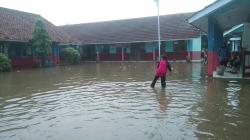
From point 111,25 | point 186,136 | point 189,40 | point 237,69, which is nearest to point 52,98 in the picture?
point 186,136

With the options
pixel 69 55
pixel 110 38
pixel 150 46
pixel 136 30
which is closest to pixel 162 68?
pixel 69 55

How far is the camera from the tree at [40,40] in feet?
103

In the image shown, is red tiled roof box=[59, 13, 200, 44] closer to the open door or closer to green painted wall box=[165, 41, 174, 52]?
green painted wall box=[165, 41, 174, 52]

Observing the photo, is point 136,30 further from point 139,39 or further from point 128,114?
point 128,114

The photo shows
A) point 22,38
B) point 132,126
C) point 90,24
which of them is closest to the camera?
point 132,126

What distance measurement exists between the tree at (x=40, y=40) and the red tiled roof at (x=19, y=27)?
695 mm

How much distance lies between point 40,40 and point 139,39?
14105mm

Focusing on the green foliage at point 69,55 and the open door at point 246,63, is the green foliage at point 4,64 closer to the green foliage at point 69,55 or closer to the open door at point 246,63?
the green foliage at point 69,55

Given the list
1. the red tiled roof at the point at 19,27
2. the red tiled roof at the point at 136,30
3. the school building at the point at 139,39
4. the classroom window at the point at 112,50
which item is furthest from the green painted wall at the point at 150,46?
the red tiled roof at the point at 19,27

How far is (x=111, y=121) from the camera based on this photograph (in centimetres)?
795

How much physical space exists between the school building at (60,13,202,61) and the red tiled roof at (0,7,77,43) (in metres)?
7.41

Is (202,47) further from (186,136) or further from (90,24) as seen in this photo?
(186,136)

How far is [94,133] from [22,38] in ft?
83.5

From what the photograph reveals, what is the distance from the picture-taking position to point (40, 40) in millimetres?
31438
